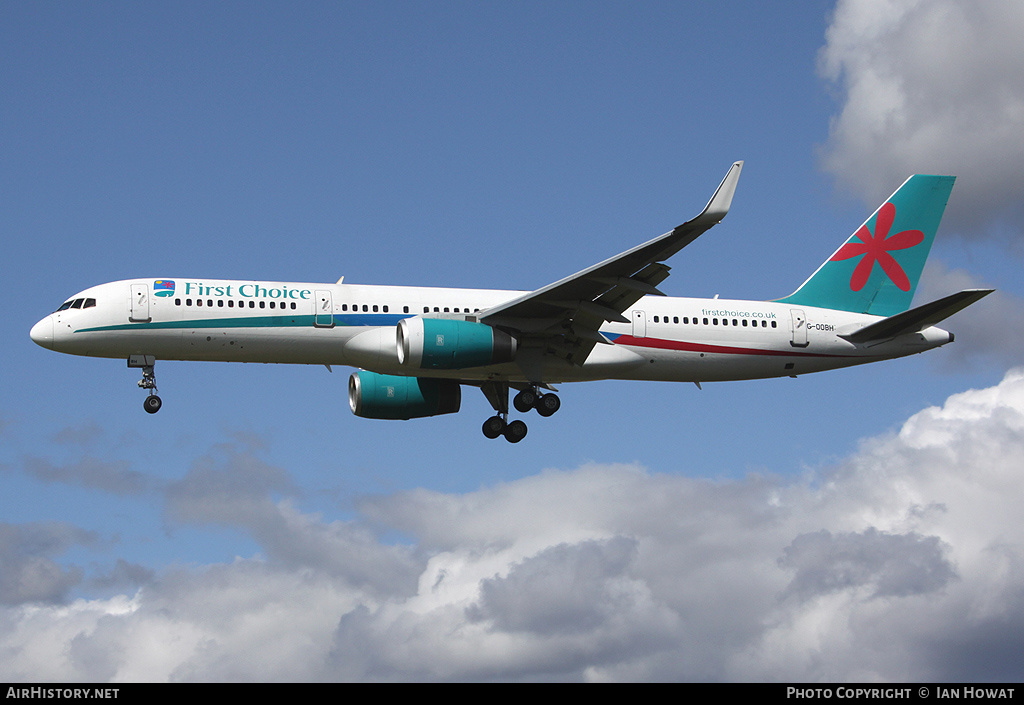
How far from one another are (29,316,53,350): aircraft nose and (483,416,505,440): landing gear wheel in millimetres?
13382

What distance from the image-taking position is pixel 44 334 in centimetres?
3297

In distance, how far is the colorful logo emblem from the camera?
108 ft

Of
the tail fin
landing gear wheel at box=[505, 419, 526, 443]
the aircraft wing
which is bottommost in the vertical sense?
landing gear wheel at box=[505, 419, 526, 443]

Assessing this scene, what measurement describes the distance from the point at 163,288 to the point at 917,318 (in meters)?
22.8

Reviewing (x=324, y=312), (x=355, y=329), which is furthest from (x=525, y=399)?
(x=324, y=312)

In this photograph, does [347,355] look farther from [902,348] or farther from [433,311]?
[902,348]

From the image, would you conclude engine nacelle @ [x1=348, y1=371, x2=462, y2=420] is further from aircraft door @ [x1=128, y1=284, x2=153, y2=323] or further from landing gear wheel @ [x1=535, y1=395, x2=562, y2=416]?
aircraft door @ [x1=128, y1=284, x2=153, y2=323]

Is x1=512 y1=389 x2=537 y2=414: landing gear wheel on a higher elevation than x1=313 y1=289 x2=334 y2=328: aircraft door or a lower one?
lower

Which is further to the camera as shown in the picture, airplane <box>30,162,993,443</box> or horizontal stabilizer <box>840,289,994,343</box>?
horizontal stabilizer <box>840,289,994,343</box>

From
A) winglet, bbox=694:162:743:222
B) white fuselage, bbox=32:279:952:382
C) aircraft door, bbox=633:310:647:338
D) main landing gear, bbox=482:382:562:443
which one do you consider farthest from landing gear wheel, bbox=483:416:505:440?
winglet, bbox=694:162:743:222

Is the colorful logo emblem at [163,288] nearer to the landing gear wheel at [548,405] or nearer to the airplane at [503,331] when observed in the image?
the airplane at [503,331]
